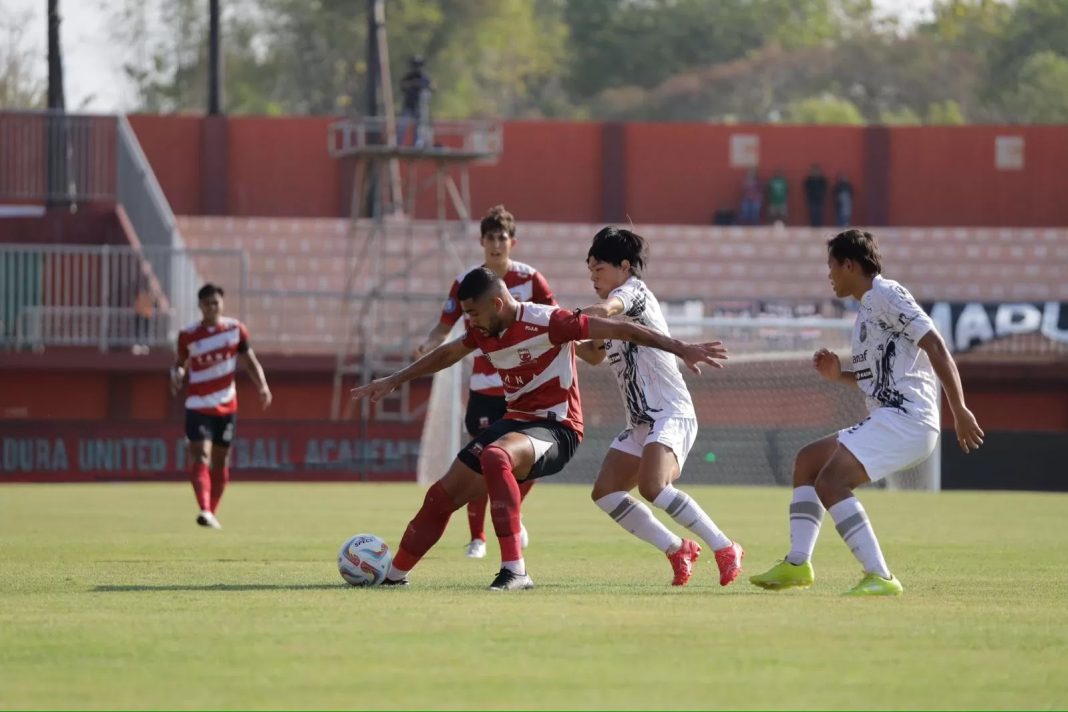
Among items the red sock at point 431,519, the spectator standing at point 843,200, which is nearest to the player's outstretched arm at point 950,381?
the red sock at point 431,519

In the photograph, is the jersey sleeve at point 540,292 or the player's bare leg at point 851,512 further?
the jersey sleeve at point 540,292

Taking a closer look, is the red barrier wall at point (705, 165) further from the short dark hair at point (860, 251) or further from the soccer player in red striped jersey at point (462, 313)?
the short dark hair at point (860, 251)

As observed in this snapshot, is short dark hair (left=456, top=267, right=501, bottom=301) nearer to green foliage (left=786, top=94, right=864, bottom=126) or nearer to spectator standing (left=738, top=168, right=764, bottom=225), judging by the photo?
spectator standing (left=738, top=168, right=764, bottom=225)

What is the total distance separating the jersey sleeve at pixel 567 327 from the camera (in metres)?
9.22

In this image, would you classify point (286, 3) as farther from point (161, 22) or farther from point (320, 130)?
point (320, 130)

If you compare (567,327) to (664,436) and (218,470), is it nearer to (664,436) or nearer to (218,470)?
(664,436)

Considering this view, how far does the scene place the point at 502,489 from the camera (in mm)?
9344

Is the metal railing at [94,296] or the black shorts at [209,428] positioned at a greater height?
the metal railing at [94,296]

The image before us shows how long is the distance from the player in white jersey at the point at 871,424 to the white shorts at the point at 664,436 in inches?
27.8

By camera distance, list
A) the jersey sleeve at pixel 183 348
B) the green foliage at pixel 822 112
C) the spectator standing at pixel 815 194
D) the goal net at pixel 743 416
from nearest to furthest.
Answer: the jersey sleeve at pixel 183 348
the goal net at pixel 743 416
the spectator standing at pixel 815 194
the green foliage at pixel 822 112

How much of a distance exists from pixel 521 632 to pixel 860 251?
286 centimetres

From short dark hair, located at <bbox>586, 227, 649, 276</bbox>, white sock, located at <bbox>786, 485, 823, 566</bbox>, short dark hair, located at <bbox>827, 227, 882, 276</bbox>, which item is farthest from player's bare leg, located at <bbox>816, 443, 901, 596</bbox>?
short dark hair, located at <bbox>586, 227, 649, 276</bbox>

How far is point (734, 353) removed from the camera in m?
28.9

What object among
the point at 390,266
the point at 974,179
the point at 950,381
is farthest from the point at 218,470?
the point at 974,179
